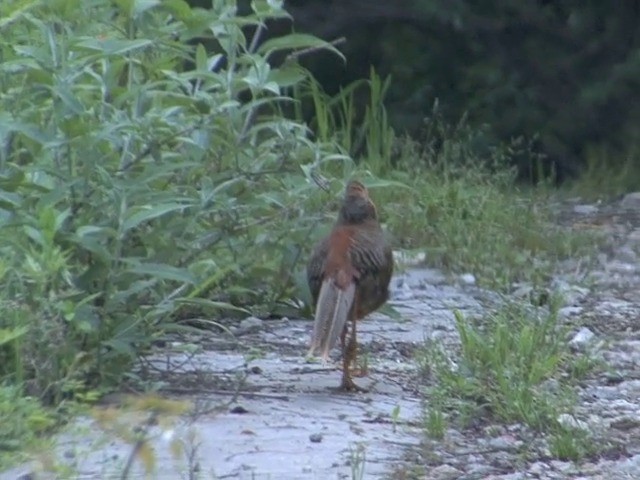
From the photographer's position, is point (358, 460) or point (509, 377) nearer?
point (358, 460)

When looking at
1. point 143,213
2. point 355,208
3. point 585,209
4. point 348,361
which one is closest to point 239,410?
point 348,361

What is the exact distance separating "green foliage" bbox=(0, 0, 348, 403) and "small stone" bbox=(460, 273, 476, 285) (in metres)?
1.57

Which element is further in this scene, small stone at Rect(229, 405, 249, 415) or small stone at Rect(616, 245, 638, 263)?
small stone at Rect(616, 245, 638, 263)

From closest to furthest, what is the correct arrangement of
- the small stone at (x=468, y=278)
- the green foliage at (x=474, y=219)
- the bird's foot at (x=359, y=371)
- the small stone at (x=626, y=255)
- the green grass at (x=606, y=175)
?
the bird's foot at (x=359, y=371), the small stone at (x=468, y=278), the green foliage at (x=474, y=219), the small stone at (x=626, y=255), the green grass at (x=606, y=175)

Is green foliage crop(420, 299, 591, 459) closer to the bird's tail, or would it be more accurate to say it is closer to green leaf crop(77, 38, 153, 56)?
the bird's tail

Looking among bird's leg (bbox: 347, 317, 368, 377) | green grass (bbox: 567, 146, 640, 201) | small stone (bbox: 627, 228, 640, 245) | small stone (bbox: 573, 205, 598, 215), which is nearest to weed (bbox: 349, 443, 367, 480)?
bird's leg (bbox: 347, 317, 368, 377)

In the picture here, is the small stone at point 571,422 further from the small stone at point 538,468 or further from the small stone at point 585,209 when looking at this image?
the small stone at point 585,209

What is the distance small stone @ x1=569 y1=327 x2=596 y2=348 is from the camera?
21.2 feet

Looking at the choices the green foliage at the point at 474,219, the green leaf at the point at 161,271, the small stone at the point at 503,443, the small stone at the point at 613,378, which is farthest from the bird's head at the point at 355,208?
the green foliage at the point at 474,219

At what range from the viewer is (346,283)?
225 inches

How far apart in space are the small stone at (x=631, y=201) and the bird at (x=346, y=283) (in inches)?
170

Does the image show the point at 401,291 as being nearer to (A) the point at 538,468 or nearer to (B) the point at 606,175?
(A) the point at 538,468

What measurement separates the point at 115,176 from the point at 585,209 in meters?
5.03

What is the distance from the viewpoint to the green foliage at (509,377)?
208 inches
